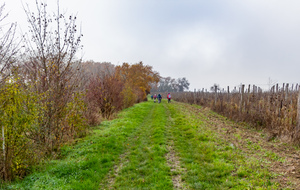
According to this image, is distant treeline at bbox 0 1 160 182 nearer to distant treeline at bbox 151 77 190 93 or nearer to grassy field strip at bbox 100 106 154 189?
grassy field strip at bbox 100 106 154 189

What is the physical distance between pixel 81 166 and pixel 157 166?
2.06 meters

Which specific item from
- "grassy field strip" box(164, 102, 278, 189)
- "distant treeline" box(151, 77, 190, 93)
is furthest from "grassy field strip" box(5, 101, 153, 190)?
"distant treeline" box(151, 77, 190, 93)

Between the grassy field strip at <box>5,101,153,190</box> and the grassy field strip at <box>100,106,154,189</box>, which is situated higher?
the grassy field strip at <box>5,101,153,190</box>

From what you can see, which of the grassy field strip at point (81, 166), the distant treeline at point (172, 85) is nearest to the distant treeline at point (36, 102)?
the grassy field strip at point (81, 166)

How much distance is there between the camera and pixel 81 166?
457cm

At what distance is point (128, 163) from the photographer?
507cm

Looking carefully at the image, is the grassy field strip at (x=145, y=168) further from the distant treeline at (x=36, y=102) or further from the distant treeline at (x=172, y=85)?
the distant treeline at (x=172, y=85)

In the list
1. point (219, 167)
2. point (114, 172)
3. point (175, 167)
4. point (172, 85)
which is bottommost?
point (114, 172)

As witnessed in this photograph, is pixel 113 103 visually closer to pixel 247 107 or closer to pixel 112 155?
pixel 112 155

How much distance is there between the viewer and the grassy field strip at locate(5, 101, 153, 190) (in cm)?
371

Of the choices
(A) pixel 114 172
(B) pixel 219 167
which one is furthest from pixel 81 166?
(B) pixel 219 167

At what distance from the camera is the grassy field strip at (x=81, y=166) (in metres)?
3.71

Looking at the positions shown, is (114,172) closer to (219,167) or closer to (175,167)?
(175,167)

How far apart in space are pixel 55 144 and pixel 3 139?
2.24 meters
